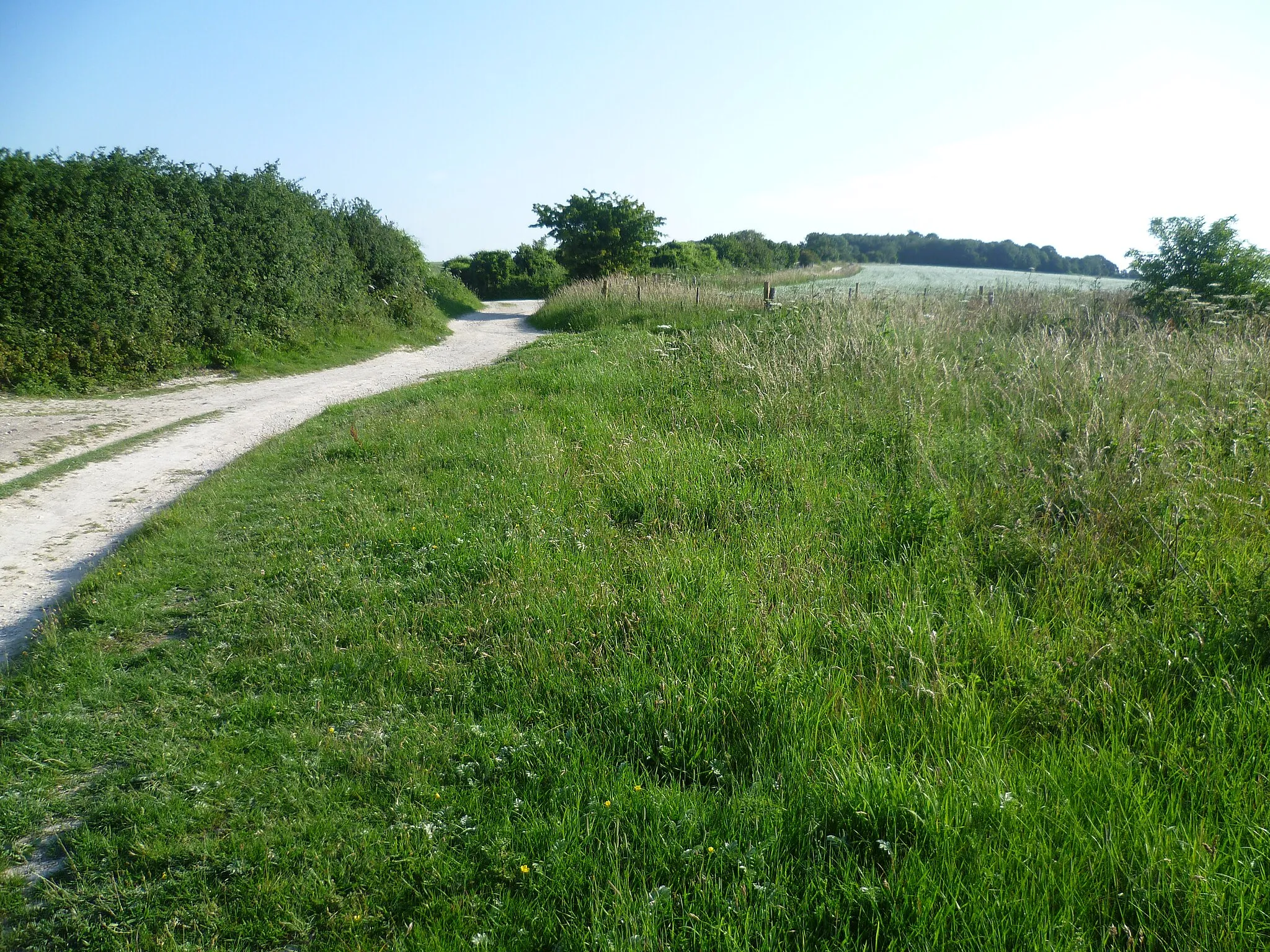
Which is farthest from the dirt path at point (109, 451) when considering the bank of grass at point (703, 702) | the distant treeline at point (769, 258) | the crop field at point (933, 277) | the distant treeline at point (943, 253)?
the distant treeline at point (943, 253)

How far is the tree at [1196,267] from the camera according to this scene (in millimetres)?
12961

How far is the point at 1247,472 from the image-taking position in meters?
5.04

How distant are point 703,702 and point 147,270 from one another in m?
14.6

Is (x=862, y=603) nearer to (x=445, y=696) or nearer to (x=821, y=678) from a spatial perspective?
(x=821, y=678)

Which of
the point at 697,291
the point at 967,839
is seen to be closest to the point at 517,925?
the point at 967,839

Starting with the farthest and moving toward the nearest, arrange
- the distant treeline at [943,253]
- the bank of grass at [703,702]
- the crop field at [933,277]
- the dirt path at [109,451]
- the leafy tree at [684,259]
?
the distant treeline at [943,253] → the leafy tree at [684,259] → the crop field at [933,277] → the dirt path at [109,451] → the bank of grass at [703,702]

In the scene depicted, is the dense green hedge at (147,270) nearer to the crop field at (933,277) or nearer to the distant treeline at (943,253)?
the crop field at (933,277)

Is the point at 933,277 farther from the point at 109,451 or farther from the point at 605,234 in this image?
the point at 109,451

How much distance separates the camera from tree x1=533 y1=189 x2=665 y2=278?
1273 inches

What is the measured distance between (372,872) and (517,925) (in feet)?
2.19

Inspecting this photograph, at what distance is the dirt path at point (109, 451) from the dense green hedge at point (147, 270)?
1.02 metres

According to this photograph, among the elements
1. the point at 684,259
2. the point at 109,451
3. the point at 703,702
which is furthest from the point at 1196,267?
the point at 684,259

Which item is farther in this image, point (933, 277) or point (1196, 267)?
point (933, 277)

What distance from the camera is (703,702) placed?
3.18 m
